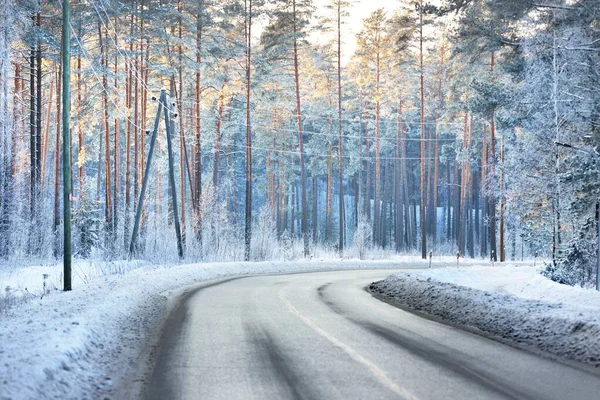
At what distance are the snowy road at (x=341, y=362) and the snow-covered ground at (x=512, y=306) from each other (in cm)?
66

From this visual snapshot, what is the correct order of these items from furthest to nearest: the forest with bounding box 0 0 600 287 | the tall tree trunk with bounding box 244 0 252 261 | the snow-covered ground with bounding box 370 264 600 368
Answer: the tall tree trunk with bounding box 244 0 252 261 < the forest with bounding box 0 0 600 287 < the snow-covered ground with bounding box 370 264 600 368

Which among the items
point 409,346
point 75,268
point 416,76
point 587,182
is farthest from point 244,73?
point 409,346

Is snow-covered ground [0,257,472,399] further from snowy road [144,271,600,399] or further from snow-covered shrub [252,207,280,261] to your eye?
snow-covered shrub [252,207,280,261]

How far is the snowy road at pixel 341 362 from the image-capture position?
5965 mm

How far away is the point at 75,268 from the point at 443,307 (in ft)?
52.1

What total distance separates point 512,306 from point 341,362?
4925 mm

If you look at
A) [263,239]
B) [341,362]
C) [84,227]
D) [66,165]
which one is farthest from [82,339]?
[263,239]

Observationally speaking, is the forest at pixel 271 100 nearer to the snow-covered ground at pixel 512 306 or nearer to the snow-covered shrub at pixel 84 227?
the snow-covered shrub at pixel 84 227

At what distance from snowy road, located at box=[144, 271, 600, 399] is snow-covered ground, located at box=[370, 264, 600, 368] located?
660 mm

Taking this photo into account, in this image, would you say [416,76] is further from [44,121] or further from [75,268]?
[75,268]

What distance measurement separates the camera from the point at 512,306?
35.6ft

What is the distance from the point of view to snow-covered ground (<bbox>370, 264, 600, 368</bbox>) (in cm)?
840

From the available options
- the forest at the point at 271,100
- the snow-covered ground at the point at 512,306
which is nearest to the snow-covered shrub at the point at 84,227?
the forest at the point at 271,100

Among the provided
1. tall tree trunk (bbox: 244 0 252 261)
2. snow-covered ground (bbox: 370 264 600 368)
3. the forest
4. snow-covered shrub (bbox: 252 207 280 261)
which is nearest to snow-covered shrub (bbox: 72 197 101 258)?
the forest
